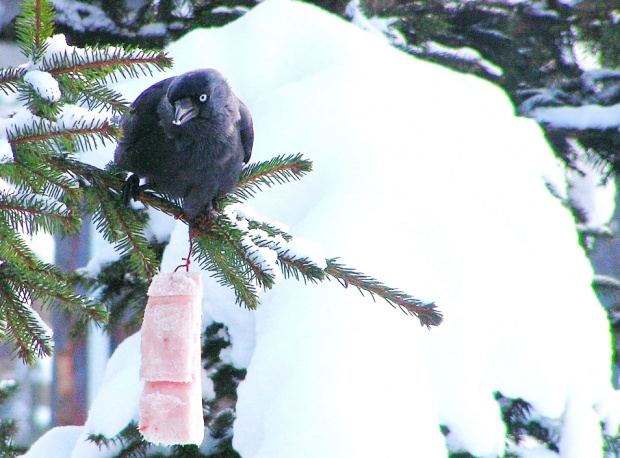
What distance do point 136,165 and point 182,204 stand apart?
0.15 m

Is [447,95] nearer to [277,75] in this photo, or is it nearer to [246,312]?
[277,75]

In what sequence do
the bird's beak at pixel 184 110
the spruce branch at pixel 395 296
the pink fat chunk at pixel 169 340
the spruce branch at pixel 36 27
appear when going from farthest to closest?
the bird's beak at pixel 184 110, the spruce branch at pixel 395 296, the pink fat chunk at pixel 169 340, the spruce branch at pixel 36 27

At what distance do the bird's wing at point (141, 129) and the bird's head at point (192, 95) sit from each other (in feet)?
0.39

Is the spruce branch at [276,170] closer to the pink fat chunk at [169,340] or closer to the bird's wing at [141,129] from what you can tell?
the bird's wing at [141,129]

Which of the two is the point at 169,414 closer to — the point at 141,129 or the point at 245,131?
the point at 141,129

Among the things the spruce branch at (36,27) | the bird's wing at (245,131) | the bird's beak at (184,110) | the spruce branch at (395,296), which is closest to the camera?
the spruce branch at (36,27)

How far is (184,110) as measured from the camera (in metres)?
1.69

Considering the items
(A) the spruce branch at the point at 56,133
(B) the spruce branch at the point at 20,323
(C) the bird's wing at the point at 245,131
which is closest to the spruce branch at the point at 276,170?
(C) the bird's wing at the point at 245,131

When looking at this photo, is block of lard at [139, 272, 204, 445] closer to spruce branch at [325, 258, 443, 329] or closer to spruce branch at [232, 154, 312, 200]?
spruce branch at [325, 258, 443, 329]

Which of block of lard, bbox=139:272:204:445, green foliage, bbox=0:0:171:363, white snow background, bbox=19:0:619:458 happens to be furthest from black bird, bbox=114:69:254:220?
white snow background, bbox=19:0:619:458

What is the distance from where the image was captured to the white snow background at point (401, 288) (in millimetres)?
2047

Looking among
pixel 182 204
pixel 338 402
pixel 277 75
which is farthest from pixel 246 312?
pixel 277 75

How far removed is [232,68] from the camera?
3.04 m

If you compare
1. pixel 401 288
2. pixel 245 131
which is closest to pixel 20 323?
pixel 245 131
